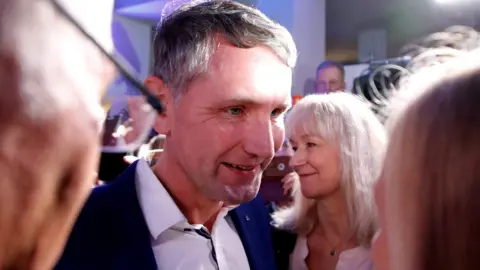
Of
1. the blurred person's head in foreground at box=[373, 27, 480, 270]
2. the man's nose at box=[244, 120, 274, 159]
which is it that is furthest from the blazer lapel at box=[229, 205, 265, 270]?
the blurred person's head in foreground at box=[373, 27, 480, 270]

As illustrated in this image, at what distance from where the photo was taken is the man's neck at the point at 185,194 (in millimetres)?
953

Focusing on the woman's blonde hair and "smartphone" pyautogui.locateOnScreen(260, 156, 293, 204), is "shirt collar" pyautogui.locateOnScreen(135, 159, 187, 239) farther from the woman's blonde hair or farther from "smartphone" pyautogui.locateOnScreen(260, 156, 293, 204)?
"smartphone" pyautogui.locateOnScreen(260, 156, 293, 204)

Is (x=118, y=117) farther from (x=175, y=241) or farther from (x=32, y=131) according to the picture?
(x=175, y=241)

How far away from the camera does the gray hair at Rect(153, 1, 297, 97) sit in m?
0.89

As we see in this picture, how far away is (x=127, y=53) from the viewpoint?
0.32 m

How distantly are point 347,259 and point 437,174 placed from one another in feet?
2.75

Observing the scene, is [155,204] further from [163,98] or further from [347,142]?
[347,142]

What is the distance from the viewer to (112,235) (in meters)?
0.86

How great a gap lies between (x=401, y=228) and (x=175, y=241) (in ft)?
1.66

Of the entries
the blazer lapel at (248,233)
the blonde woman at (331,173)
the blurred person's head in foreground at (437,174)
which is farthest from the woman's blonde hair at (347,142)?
the blurred person's head in foreground at (437,174)

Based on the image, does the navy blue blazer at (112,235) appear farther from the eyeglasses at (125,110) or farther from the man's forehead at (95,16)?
the man's forehead at (95,16)

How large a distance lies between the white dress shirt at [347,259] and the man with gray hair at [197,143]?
403 mm

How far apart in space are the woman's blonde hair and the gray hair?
1.61 feet

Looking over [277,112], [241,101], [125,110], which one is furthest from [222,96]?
[125,110]
